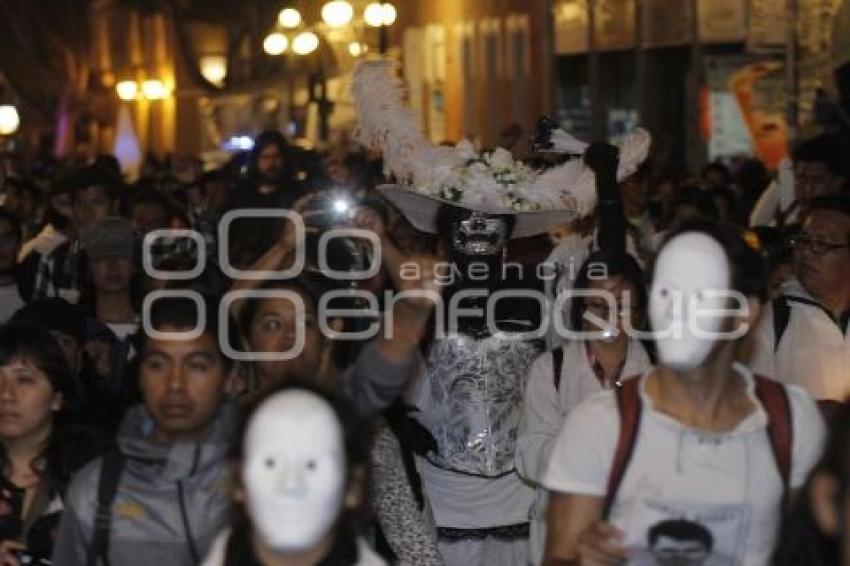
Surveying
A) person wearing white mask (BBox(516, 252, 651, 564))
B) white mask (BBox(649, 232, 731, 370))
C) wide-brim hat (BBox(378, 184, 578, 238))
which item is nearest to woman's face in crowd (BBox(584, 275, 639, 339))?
person wearing white mask (BBox(516, 252, 651, 564))

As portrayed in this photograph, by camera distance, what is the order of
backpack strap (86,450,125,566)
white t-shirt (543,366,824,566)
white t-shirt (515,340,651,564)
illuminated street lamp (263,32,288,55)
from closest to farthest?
white t-shirt (543,366,824,566) < backpack strap (86,450,125,566) < white t-shirt (515,340,651,564) < illuminated street lamp (263,32,288,55)

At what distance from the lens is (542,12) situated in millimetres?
29406

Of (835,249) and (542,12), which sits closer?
(835,249)

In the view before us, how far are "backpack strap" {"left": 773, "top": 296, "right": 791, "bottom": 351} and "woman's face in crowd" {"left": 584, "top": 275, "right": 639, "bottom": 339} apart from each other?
109cm

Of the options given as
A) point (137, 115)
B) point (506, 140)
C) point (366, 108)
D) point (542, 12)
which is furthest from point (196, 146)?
point (366, 108)

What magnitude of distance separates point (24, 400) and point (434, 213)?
3.12 meters

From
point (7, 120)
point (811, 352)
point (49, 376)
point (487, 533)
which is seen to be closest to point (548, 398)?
point (487, 533)

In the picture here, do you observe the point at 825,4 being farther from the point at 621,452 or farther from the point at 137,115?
the point at 137,115

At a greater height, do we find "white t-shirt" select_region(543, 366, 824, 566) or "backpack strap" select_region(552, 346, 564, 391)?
"white t-shirt" select_region(543, 366, 824, 566)

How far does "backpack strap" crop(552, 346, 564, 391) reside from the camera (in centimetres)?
760

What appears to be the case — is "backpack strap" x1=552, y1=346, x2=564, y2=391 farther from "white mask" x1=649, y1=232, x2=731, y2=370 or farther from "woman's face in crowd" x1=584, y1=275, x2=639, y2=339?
"white mask" x1=649, y1=232, x2=731, y2=370

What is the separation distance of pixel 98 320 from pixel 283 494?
4.93 metres

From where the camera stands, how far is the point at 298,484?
4.79m

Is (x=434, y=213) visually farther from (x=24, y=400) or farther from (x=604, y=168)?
(x=24, y=400)
